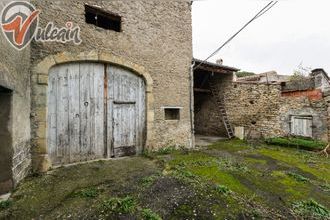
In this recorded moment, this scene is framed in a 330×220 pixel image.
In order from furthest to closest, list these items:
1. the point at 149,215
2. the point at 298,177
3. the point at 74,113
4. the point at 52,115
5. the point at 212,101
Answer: the point at 212,101 < the point at 74,113 < the point at 52,115 < the point at 298,177 < the point at 149,215

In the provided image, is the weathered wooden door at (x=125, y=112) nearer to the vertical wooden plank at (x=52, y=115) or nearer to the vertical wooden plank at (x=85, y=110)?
the vertical wooden plank at (x=85, y=110)

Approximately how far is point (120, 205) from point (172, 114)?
435cm

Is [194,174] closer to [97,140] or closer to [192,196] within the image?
[192,196]

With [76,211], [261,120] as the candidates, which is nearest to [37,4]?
[76,211]

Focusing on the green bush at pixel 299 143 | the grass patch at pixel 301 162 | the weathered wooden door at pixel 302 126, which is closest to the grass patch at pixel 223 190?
the grass patch at pixel 301 162

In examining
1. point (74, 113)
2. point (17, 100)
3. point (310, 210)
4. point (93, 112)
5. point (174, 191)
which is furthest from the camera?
point (93, 112)

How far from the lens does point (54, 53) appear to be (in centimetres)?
456

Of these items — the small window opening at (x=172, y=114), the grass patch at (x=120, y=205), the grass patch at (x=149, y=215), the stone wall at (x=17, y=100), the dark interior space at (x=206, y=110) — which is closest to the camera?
the grass patch at (x=149, y=215)

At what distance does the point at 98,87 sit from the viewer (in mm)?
5250

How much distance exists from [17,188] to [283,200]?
4408mm

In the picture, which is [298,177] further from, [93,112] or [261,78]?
[261,78]

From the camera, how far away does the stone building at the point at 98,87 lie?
3709 millimetres

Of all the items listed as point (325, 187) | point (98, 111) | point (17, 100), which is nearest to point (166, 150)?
point (98, 111)

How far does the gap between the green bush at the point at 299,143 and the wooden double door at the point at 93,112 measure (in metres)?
5.79
